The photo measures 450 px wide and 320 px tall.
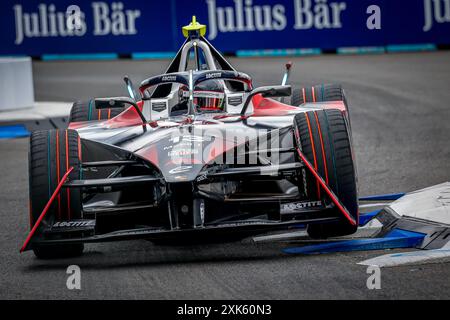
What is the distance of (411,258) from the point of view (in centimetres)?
670

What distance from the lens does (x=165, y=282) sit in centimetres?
660

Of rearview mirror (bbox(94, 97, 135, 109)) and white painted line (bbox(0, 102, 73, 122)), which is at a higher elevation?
rearview mirror (bbox(94, 97, 135, 109))

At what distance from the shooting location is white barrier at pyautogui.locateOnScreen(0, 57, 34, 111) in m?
16.8

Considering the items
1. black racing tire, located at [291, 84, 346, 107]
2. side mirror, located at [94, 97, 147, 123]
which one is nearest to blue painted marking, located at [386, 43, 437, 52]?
black racing tire, located at [291, 84, 346, 107]

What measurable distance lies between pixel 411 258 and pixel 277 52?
58.9 feet

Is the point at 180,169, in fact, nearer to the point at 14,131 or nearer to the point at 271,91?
the point at 271,91

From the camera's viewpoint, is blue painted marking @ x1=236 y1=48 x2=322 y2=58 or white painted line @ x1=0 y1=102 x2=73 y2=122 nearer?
white painted line @ x1=0 y1=102 x2=73 y2=122

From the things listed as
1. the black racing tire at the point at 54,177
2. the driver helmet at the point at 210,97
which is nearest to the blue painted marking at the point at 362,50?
the driver helmet at the point at 210,97

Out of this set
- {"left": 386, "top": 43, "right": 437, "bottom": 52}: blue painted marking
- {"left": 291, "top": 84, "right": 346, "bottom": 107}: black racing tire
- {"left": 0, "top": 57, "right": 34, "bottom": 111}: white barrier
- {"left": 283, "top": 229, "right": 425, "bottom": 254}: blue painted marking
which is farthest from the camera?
{"left": 386, "top": 43, "right": 437, "bottom": 52}: blue painted marking

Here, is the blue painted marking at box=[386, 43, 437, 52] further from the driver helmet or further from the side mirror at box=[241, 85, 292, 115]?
the side mirror at box=[241, 85, 292, 115]

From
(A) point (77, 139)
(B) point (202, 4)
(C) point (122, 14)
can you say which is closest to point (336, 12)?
(B) point (202, 4)

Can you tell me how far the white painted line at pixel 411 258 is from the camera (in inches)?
261

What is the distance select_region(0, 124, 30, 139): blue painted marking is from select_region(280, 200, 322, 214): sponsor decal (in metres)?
8.80
